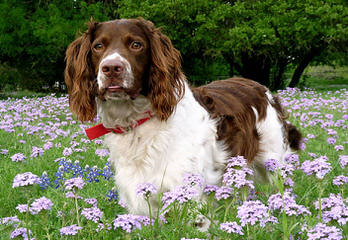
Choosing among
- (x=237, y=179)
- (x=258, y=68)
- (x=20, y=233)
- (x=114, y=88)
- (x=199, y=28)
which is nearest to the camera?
(x=20, y=233)

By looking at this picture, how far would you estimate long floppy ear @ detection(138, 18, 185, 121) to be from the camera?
308 centimetres

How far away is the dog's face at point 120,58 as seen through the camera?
9.16 feet

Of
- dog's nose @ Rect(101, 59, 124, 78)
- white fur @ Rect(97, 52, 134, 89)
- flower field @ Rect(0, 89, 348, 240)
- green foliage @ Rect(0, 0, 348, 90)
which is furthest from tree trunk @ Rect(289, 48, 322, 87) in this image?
dog's nose @ Rect(101, 59, 124, 78)

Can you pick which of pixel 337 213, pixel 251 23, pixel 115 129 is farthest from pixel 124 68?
pixel 251 23

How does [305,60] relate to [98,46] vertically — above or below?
below

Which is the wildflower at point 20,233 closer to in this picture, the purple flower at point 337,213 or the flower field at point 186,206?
the flower field at point 186,206

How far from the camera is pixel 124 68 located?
2795 millimetres

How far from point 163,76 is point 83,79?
2.14 feet

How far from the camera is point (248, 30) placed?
19297mm

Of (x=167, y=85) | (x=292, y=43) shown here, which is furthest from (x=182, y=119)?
(x=292, y=43)

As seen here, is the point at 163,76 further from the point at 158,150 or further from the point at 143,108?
the point at 158,150

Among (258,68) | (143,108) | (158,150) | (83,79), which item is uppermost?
(83,79)

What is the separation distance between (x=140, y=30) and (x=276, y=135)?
6.76 ft

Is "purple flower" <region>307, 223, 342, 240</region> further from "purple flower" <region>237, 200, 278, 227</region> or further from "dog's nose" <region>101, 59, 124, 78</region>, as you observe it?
"dog's nose" <region>101, 59, 124, 78</region>
